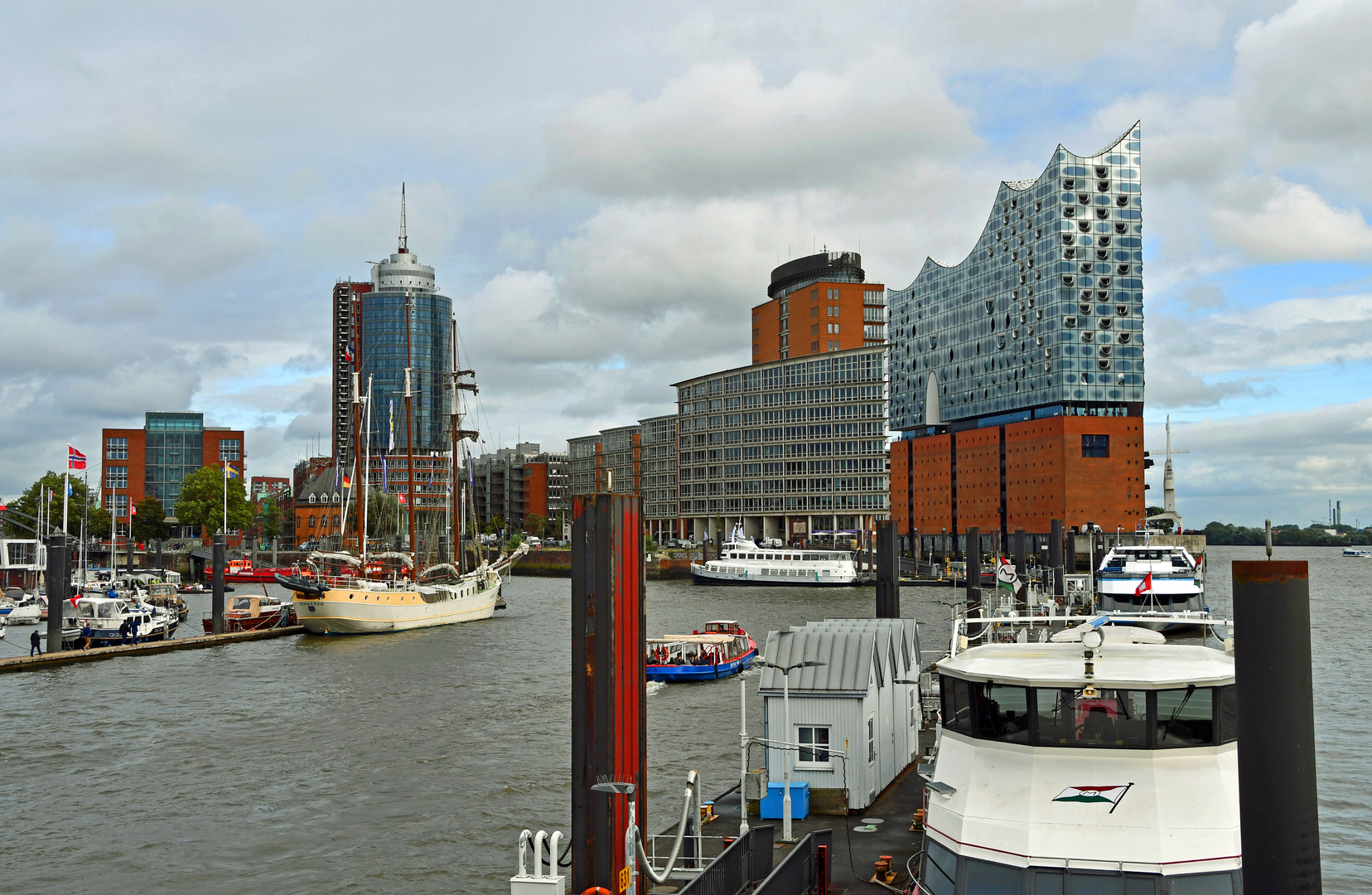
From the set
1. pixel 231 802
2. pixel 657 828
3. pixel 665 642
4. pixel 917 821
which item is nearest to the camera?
Answer: pixel 917 821

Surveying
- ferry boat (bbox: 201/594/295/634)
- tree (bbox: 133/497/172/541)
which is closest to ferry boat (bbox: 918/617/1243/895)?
ferry boat (bbox: 201/594/295/634)

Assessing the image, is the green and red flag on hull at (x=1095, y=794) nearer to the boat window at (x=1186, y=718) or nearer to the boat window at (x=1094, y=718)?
the boat window at (x=1094, y=718)

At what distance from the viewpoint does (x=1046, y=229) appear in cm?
13512

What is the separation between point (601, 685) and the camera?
48.9 feet

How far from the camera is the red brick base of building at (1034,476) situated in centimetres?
13250

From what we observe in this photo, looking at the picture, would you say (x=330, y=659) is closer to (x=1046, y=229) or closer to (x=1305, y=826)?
(x=1305, y=826)

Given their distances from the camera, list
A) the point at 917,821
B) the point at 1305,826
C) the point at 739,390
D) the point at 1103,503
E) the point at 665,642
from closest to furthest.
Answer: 1. the point at 1305,826
2. the point at 917,821
3. the point at 665,642
4. the point at 1103,503
5. the point at 739,390

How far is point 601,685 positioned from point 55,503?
16679 centimetres

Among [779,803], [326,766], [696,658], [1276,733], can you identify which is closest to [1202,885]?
[1276,733]

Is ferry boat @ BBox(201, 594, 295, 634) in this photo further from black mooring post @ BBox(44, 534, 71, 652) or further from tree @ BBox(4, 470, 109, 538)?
tree @ BBox(4, 470, 109, 538)

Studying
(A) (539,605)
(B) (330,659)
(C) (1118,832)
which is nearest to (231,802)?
(C) (1118,832)

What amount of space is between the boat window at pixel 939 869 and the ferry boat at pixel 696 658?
123 feet

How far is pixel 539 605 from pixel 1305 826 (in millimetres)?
101331

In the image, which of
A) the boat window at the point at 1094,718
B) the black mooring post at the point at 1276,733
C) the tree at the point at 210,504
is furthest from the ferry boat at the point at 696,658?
the tree at the point at 210,504
